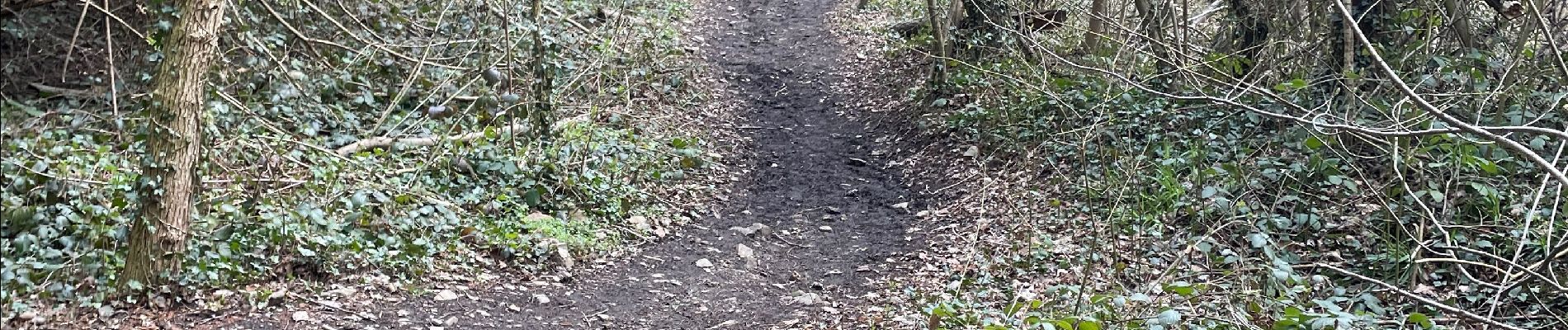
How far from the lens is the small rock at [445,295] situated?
5.65 metres

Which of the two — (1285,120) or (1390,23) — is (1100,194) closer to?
(1285,120)

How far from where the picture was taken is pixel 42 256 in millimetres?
4734

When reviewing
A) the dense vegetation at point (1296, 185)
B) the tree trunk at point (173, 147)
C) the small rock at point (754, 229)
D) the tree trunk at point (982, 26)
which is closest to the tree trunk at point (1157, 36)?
the dense vegetation at point (1296, 185)

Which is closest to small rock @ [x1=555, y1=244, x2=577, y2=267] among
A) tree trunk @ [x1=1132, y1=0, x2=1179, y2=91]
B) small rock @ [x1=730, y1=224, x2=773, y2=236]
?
small rock @ [x1=730, y1=224, x2=773, y2=236]

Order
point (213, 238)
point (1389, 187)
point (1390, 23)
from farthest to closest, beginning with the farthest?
point (1390, 23)
point (1389, 187)
point (213, 238)

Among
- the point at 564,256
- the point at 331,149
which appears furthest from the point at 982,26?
the point at 331,149

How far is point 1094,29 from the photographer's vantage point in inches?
440

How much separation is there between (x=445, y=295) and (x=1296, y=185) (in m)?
5.32

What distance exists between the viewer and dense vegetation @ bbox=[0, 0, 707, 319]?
496cm

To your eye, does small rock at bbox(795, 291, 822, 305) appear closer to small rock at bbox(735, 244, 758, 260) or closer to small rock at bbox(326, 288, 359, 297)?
small rock at bbox(735, 244, 758, 260)

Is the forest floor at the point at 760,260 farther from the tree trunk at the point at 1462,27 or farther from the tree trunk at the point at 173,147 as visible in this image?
Result: the tree trunk at the point at 1462,27

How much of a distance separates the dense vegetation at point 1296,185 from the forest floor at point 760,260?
739mm

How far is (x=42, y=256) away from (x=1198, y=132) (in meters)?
7.35

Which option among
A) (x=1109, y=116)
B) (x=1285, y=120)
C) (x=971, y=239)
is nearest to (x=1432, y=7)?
(x=1285, y=120)
